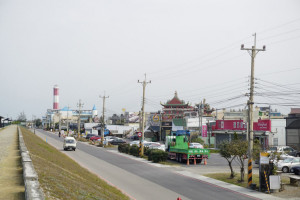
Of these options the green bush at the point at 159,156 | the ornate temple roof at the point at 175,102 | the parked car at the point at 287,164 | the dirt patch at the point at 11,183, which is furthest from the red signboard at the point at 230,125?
the dirt patch at the point at 11,183

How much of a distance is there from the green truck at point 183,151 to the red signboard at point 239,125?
1775cm

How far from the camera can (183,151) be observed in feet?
117

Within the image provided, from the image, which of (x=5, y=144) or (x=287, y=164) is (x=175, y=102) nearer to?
(x=5, y=144)

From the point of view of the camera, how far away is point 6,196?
10.4 meters

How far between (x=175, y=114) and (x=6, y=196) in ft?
234

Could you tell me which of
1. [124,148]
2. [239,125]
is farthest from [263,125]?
[124,148]

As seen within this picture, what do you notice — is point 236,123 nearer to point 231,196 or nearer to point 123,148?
point 123,148

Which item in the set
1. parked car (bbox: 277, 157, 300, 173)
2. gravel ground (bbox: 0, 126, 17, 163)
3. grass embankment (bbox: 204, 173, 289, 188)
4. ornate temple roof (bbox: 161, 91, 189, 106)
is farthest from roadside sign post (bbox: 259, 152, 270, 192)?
ornate temple roof (bbox: 161, 91, 189, 106)

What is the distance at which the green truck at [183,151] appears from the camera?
35.2 m

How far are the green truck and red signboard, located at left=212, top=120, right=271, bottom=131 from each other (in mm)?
17752

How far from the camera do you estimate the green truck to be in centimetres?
3522

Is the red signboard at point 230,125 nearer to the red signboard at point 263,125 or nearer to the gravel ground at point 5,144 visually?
the red signboard at point 263,125

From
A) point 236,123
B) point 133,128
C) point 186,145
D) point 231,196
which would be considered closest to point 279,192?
point 231,196

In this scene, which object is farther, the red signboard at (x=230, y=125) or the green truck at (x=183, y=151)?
the red signboard at (x=230, y=125)
